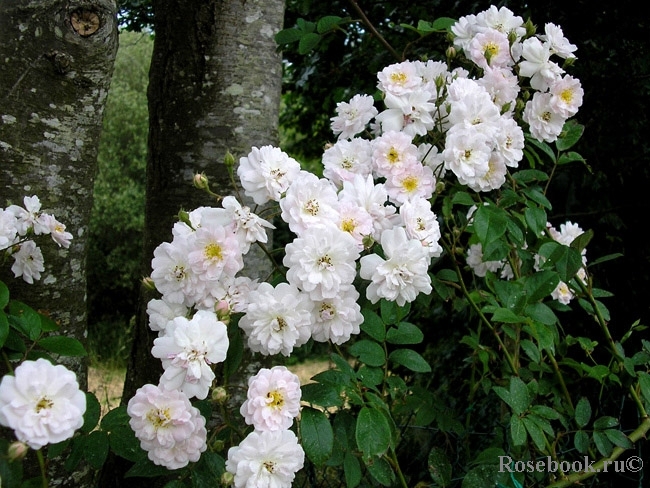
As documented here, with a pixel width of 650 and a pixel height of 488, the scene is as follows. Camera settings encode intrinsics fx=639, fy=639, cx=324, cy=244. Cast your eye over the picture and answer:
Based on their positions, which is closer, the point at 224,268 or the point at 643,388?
the point at 224,268

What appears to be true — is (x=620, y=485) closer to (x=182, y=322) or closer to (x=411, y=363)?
(x=411, y=363)

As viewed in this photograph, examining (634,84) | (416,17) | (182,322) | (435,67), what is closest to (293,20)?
(416,17)

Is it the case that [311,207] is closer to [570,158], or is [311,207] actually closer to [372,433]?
[372,433]

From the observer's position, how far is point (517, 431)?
3.51ft

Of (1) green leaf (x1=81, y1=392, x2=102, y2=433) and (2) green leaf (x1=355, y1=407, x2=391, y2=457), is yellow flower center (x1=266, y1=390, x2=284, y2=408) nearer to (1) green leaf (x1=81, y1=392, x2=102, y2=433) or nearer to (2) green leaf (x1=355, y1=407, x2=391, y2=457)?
(2) green leaf (x1=355, y1=407, x2=391, y2=457)

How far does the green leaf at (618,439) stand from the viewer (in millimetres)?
1219

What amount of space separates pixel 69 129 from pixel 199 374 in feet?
3.01

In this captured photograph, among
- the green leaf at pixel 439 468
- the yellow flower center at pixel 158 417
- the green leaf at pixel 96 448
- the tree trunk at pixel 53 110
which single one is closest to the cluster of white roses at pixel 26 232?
the tree trunk at pixel 53 110

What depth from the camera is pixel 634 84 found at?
2.06 m

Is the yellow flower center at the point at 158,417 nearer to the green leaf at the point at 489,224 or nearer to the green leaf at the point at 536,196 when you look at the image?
the green leaf at the point at 489,224

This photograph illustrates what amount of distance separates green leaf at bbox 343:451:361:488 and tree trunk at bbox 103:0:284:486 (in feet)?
2.38

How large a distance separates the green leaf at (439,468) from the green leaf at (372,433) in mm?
371

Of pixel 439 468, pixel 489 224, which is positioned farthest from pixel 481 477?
pixel 489 224

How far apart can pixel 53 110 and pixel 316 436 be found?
1001 mm
